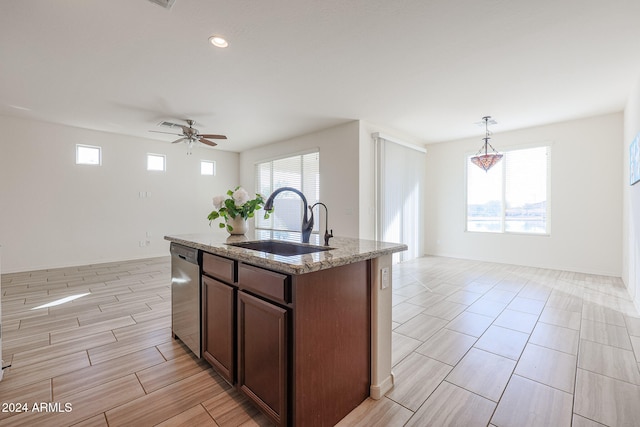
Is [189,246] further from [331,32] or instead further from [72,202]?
[72,202]

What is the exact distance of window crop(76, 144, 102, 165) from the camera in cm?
544

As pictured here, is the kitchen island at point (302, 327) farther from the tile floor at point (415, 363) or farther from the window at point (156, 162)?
the window at point (156, 162)

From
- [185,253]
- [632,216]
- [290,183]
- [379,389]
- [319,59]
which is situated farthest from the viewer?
[290,183]

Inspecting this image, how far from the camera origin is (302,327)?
51.1 inches

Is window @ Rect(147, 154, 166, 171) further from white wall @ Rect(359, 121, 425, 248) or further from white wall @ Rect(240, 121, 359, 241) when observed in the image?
white wall @ Rect(359, 121, 425, 248)

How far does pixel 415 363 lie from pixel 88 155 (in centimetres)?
668

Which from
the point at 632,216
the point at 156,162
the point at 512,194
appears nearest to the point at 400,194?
the point at 512,194

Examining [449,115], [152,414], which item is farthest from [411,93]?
[152,414]

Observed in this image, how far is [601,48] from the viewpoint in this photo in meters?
2.69

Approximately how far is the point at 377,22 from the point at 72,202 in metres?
6.14

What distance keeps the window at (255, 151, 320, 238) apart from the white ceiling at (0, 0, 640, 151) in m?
1.35

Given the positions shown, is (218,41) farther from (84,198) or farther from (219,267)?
(84,198)

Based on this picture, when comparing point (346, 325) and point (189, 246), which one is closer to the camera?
point (346, 325)

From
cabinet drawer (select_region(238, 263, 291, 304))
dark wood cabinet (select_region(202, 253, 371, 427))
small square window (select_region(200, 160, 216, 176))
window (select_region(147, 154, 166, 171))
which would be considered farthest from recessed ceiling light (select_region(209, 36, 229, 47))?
small square window (select_region(200, 160, 216, 176))
